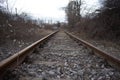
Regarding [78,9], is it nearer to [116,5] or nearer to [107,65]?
[116,5]

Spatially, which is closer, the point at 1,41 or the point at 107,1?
the point at 1,41

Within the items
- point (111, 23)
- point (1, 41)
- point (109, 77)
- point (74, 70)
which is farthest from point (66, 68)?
point (111, 23)

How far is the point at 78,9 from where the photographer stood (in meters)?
29.7

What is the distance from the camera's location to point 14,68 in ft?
9.65

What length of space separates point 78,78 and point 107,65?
1.05 meters

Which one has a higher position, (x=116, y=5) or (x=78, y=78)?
(x=116, y=5)

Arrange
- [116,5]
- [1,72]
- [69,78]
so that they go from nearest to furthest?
1. [1,72]
2. [69,78]
3. [116,5]

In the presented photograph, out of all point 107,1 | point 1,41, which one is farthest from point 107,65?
point 107,1

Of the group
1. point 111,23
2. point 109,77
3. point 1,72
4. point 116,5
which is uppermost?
point 116,5

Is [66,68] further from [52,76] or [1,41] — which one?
[1,41]

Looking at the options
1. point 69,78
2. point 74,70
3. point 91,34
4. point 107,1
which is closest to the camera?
point 69,78

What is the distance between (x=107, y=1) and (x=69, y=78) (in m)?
7.35

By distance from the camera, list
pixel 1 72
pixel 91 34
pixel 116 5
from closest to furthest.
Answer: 1. pixel 1 72
2. pixel 116 5
3. pixel 91 34

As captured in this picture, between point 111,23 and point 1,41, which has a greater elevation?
point 111,23
